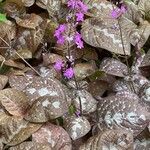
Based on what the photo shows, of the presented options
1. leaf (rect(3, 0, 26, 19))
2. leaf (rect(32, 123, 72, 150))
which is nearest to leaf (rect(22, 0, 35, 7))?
leaf (rect(3, 0, 26, 19))

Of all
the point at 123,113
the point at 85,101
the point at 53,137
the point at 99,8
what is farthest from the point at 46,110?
the point at 99,8

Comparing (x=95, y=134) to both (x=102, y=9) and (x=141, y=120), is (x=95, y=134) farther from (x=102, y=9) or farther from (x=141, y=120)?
(x=102, y=9)

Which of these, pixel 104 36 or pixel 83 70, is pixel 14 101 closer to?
pixel 83 70

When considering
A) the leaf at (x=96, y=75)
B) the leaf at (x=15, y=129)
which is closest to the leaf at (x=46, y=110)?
the leaf at (x=15, y=129)

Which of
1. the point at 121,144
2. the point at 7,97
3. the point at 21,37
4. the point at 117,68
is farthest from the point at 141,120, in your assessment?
the point at 21,37

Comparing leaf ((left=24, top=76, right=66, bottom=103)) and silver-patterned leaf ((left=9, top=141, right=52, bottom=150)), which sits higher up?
leaf ((left=24, top=76, right=66, bottom=103))

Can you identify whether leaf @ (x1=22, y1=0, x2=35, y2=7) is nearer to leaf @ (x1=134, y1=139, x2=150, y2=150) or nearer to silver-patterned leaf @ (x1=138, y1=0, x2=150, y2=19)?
silver-patterned leaf @ (x1=138, y1=0, x2=150, y2=19)
